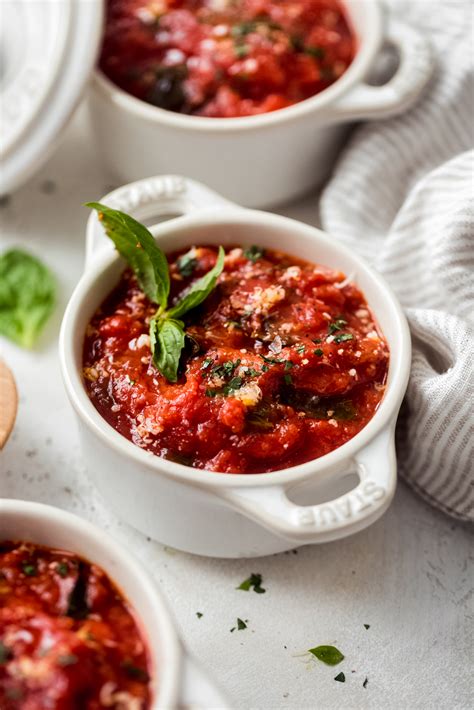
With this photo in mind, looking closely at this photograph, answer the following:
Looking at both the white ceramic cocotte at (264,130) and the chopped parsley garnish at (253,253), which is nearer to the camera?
the chopped parsley garnish at (253,253)

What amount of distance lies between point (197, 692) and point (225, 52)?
2100mm

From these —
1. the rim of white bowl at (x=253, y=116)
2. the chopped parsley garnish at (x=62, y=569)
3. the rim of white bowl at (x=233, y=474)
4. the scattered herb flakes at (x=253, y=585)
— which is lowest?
the scattered herb flakes at (x=253, y=585)

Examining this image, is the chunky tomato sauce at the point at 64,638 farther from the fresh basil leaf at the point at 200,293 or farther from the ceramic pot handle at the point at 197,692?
the fresh basil leaf at the point at 200,293

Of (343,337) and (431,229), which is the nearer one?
(343,337)

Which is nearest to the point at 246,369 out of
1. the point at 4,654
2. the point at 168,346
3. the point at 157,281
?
the point at 168,346

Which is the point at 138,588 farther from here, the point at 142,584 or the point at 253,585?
the point at 253,585

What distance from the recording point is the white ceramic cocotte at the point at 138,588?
1.79m

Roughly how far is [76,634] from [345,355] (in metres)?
0.97

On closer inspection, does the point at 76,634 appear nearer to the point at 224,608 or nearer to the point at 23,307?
the point at 224,608

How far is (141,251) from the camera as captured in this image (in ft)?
8.00

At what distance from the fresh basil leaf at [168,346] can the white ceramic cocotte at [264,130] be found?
33.0 inches

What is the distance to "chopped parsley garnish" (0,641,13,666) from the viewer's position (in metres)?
1.82

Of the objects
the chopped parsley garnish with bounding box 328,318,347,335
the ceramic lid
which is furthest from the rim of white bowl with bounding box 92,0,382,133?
the chopped parsley garnish with bounding box 328,318,347,335

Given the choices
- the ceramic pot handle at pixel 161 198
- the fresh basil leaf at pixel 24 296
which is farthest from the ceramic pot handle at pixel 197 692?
the fresh basil leaf at pixel 24 296
